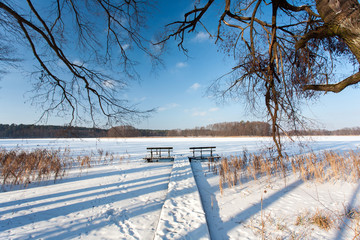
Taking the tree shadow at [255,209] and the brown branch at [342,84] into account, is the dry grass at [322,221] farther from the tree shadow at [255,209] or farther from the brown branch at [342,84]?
the brown branch at [342,84]

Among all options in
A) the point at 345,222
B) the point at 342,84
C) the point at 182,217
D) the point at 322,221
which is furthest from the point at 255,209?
the point at 342,84

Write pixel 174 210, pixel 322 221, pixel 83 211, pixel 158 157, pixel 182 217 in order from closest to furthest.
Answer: pixel 322 221
pixel 182 217
pixel 174 210
pixel 83 211
pixel 158 157

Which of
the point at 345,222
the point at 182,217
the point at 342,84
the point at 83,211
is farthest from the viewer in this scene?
the point at 83,211

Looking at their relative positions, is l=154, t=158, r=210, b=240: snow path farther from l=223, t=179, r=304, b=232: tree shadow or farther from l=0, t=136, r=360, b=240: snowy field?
l=223, t=179, r=304, b=232: tree shadow

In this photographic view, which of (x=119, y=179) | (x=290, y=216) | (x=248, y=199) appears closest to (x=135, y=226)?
(x=248, y=199)

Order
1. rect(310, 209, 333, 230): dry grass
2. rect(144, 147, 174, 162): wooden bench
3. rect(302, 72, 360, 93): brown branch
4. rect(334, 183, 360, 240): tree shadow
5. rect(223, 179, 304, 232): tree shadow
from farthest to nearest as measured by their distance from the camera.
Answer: rect(144, 147, 174, 162): wooden bench, rect(223, 179, 304, 232): tree shadow, rect(310, 209, 333, 230): dry grass, rect(334, 183, 360, 240): tree shadow, rect(302, 72, 360, 93): brown branch

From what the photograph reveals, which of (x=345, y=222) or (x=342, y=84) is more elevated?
(x=342, y=84)

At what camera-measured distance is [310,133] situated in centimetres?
343

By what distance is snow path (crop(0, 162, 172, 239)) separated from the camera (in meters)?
2.02

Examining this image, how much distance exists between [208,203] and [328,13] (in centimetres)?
315

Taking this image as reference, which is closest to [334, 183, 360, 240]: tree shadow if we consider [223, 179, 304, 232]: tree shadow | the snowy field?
the snowy field

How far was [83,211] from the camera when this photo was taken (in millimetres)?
2600

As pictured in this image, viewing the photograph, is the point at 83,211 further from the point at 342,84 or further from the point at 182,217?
the point at 342,84

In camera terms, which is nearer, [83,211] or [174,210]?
[174,210]
